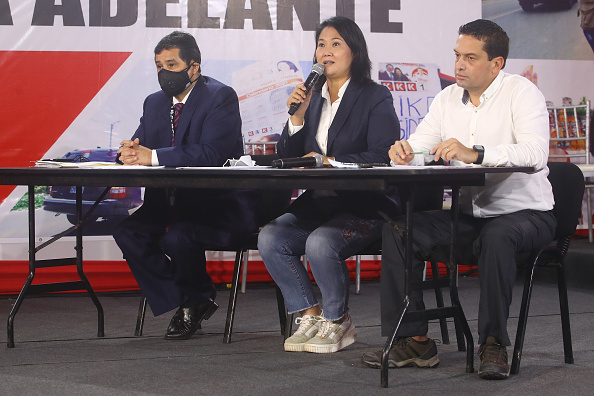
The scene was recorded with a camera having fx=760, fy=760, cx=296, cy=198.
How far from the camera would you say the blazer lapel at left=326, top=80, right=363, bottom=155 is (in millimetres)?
2859

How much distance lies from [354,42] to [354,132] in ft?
1.18

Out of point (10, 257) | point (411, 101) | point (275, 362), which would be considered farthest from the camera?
point (411, 101)

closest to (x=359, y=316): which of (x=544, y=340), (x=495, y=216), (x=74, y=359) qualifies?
(x=544, y=340)

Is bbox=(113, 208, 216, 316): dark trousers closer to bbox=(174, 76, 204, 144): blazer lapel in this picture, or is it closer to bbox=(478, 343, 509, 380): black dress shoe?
bbox=(174, 76, 204, 144): blazer lapel

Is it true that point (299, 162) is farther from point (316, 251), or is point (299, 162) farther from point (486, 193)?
point (486, 193)

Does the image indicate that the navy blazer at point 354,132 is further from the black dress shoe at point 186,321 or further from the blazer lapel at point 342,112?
the black dress shoe at point 186,321

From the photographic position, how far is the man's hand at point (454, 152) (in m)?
2.33

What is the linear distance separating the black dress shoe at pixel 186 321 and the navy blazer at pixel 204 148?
28 cm

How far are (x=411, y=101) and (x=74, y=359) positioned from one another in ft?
9.14

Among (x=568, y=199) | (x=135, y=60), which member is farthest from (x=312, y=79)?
(x=135, y=60)

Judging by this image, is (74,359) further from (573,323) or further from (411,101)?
(411,101)

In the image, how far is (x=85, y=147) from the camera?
14.2 ft

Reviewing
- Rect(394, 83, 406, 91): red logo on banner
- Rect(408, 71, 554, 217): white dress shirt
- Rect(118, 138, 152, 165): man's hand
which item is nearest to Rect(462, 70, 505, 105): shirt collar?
Rect(408, 71, 554, 217): white dress shirt

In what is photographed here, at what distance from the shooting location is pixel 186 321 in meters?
3.01
